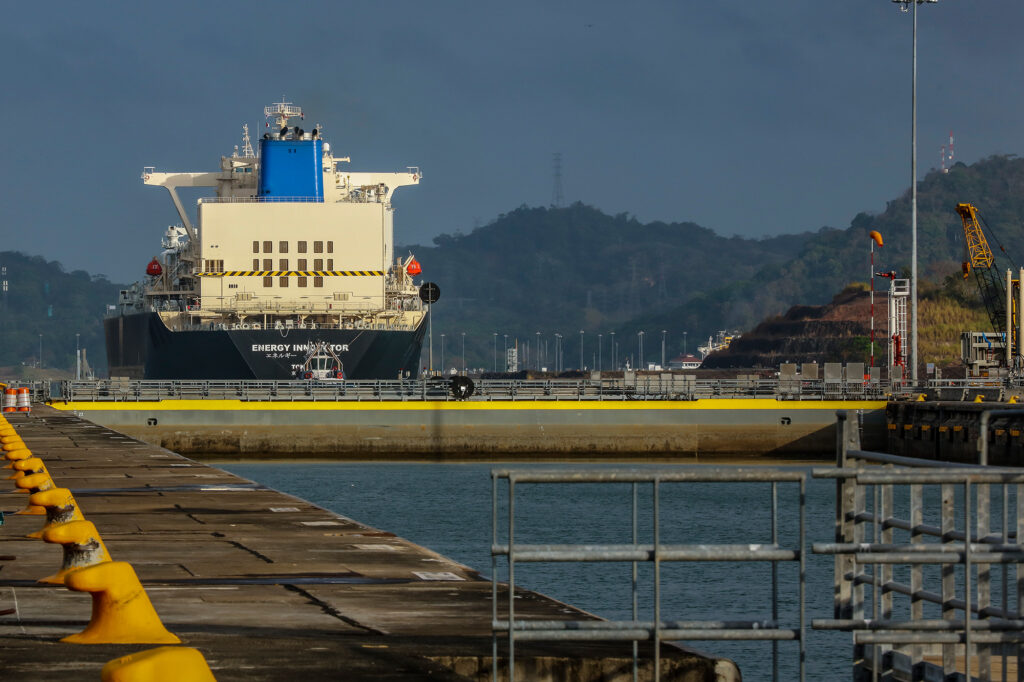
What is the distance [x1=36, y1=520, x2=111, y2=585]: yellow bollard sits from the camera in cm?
1154

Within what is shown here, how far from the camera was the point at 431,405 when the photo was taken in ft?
184

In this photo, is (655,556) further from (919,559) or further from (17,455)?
(17,455)

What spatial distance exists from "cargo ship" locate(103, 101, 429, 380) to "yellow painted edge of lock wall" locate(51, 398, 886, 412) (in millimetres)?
14395

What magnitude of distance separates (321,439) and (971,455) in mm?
22580

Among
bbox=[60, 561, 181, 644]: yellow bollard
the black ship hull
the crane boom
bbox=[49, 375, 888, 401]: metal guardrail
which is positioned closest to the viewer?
bbox=[60, 561, 181, 644]: yellow bollard

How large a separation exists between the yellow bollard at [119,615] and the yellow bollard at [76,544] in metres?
1.39

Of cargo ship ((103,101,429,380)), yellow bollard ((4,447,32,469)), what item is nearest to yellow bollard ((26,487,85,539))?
yellow bollard ((4,447,32,469))

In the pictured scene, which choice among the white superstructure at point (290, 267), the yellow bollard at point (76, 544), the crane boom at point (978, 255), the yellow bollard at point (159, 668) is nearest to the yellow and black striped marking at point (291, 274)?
the white superstructure at point (290, 267)

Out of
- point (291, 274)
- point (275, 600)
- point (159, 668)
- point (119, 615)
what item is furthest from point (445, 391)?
point (159, 668)

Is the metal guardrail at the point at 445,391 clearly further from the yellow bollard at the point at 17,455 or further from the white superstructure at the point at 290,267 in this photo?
the yellow bollard at the point at 17,455

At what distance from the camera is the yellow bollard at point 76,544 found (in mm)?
11539

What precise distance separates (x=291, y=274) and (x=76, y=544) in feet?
205

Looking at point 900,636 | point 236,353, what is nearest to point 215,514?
point 900,636

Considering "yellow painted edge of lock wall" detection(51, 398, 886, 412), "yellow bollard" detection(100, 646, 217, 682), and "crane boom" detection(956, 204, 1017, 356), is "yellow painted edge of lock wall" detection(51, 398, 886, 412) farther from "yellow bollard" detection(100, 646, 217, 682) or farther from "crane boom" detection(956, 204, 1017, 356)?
"yellow bollard" detection(100, 646, 217, 682)
